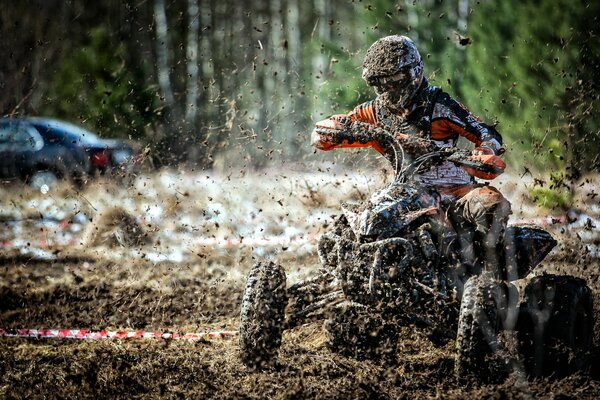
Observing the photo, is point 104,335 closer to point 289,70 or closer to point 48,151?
point 48,151

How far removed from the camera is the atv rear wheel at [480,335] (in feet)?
A: 14.8

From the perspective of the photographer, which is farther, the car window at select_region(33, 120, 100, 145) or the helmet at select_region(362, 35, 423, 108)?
the car window at select_region(33, 120, 100, 145)

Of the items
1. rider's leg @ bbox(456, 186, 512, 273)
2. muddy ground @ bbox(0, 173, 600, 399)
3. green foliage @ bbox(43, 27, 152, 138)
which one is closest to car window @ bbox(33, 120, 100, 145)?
green foliage @ bbox(43, 27, 152, 138)

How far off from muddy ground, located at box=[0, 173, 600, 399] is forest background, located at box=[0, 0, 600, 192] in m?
1.20

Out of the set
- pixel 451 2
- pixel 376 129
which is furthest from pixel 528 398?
pixel 451 2

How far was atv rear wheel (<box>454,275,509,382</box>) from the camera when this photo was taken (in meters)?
4.51

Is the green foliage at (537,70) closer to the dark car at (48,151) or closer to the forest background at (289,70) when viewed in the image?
the forest background at (289,70)

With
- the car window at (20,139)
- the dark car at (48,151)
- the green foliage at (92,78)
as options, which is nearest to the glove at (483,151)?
the dark car at (48,151)

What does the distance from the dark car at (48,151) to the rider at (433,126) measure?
412 inches

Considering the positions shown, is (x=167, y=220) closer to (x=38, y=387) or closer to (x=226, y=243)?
(x=226, y=243)

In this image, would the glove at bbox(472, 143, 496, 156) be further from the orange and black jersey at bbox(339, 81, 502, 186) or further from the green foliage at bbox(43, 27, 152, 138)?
the green foliage at bbox(43, 27, 152, 138)

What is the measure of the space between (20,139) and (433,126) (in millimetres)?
13440

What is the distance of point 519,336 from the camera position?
5.02 meters

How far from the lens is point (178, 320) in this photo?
23.4 feet
